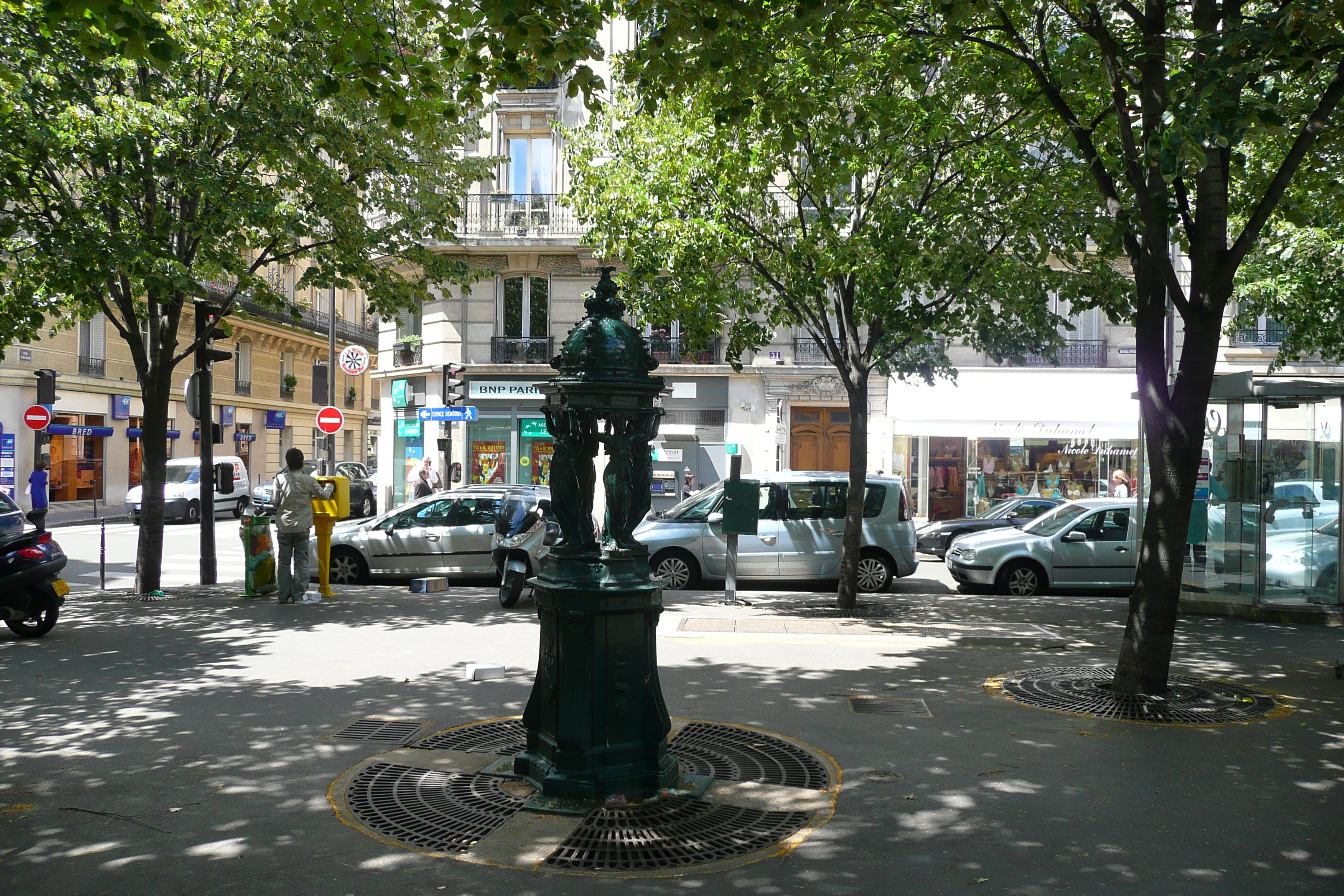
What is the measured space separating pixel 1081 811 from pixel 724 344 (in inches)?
926

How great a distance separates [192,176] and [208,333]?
3.13 meters

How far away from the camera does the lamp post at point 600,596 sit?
16.9 ft

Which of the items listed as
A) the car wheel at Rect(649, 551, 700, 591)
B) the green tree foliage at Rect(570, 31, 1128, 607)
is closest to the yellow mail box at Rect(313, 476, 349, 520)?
the car wheel at Rect(649, 551, 700, 591)

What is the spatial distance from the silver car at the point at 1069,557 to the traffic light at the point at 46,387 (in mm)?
18975

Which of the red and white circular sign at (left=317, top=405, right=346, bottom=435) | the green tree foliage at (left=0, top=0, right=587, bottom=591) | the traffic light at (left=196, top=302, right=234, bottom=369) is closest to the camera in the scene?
the green tree foliage at (left=0, top=0, right=587, bottom=591)

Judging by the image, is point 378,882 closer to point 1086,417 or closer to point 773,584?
point 773,584

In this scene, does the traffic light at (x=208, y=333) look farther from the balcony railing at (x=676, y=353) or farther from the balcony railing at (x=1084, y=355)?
the balcony railing at (x=1084, y=355)

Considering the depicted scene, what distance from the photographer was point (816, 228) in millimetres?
11375

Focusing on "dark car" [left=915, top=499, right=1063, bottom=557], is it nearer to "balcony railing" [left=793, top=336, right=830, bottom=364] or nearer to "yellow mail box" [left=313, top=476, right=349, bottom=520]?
"balcony railing" [left=793, top=336, right=830, bottom=364]

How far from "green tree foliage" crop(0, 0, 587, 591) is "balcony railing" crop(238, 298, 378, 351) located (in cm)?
2713

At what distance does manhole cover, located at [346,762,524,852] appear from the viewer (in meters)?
4.75

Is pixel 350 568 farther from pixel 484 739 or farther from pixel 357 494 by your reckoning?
pixel 357 494

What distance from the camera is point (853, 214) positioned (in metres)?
12.8

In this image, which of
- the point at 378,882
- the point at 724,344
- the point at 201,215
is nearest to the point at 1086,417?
the point at 724,344
